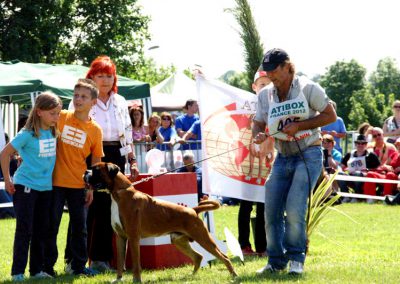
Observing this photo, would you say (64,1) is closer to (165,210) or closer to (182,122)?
(182,122)

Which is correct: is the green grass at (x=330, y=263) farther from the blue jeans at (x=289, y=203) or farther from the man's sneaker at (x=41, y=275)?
the blue jeans at (x=289, y=203)

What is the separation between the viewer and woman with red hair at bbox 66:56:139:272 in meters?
7.71

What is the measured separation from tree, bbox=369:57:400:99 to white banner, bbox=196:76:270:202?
8887cm

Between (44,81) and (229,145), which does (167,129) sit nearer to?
(44,81)

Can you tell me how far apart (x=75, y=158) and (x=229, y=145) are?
2174mm

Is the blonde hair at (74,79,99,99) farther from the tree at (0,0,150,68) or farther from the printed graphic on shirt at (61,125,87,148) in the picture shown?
the tree at (0,0,150,68)

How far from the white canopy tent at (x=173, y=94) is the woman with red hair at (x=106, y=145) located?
757 inches

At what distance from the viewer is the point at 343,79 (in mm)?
90375

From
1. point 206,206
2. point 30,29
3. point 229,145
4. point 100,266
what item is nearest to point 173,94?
point 30,29

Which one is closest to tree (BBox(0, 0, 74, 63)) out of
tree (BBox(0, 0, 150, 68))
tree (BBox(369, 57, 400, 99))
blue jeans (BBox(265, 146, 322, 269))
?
tree (BBox(0, 0, 150, 68))

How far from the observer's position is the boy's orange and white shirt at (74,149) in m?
7.27

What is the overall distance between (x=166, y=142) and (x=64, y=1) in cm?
2649

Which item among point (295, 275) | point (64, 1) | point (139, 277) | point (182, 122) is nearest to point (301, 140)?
point (295, 275)

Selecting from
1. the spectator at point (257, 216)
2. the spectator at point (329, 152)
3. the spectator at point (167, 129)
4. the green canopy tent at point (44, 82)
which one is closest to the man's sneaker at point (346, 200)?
the spectator at point (329, 152)
